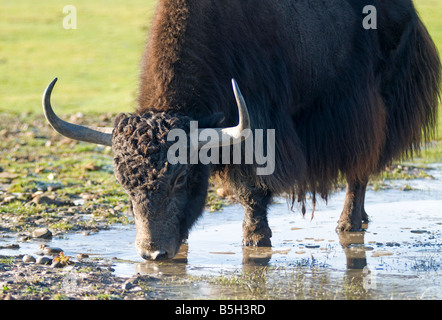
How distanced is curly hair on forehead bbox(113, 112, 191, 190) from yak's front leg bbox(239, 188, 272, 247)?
1173mm

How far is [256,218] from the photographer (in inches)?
215

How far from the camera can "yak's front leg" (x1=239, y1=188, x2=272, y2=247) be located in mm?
5441

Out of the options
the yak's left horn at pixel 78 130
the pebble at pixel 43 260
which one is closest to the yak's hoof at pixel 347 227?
the yak's left horn at pixel 78 130

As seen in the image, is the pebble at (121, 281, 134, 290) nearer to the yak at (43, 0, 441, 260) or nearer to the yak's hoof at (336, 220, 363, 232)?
the yak at (43, 0, 441, 260)

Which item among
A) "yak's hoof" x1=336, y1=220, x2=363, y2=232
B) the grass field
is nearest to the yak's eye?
"yak's hoof" x1=336, y1=220, x2=363, y2=232

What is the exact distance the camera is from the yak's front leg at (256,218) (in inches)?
214

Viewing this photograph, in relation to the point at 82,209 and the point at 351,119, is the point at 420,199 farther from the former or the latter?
the point at 82,209

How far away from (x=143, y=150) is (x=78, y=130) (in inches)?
28.5

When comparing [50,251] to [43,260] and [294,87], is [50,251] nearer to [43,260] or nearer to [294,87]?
[43,260]

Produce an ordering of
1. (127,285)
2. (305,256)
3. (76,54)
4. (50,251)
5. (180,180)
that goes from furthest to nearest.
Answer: (76,54), (305,256), (50,251), (180,180), (127,285)

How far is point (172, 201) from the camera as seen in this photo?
14.7ft

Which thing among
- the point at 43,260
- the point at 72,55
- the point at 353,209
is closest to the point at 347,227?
the point at 353,209
